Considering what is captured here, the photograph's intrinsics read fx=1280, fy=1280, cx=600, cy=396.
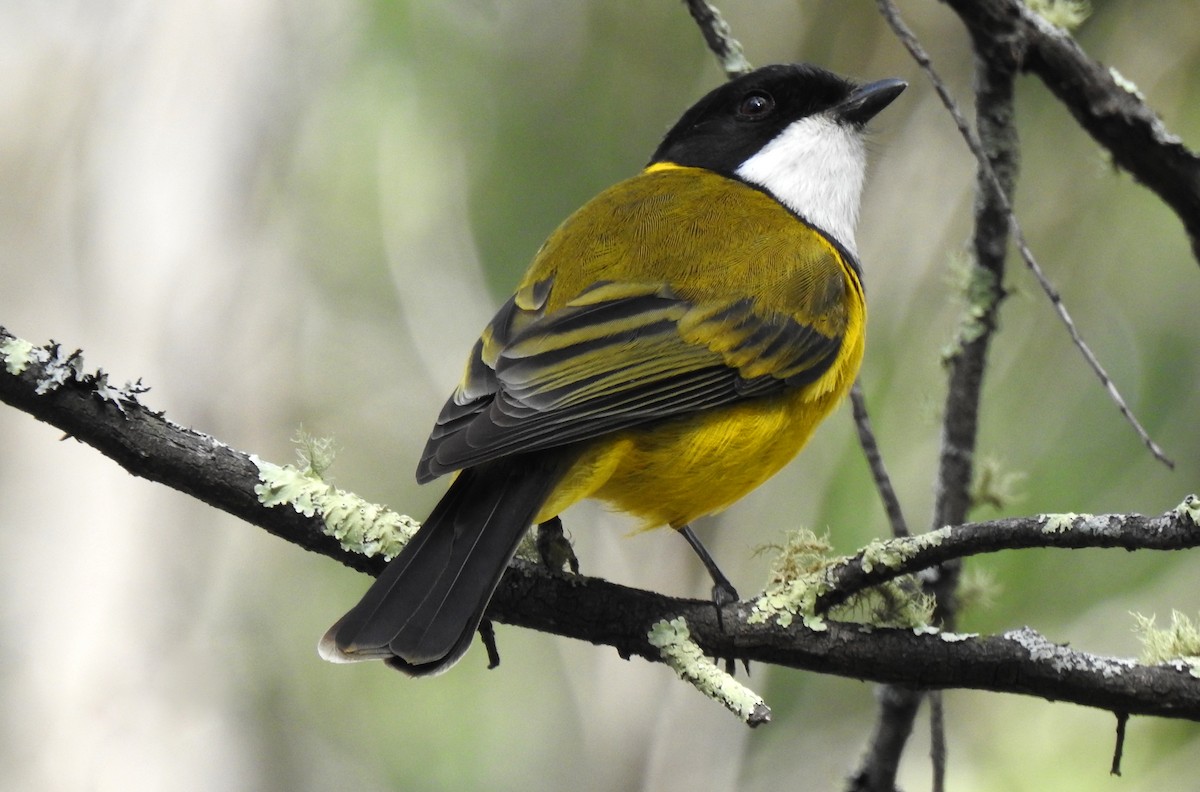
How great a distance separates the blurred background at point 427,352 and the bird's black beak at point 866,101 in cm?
43

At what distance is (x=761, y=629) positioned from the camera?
2604 millimetres

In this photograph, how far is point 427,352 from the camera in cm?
683

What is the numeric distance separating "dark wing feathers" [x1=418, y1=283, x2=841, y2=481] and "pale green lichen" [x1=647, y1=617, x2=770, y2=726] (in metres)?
0.49

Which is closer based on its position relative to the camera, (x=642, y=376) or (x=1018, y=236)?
(x=1018, y=236)

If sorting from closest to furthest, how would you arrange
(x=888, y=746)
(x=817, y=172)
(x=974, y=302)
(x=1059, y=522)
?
(x=1059, y=522) → (x=888, y=746) → (x=974, y=302) → (x=817, y=172)

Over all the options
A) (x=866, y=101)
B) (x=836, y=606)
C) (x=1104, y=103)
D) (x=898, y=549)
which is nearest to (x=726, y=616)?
(x=836, y=606)

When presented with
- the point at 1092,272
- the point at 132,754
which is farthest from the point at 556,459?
the point at 1092,272

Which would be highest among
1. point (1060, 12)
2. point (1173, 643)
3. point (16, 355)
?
point (1060, 12)

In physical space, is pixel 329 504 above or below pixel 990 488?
above

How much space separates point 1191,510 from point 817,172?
7.70 ft

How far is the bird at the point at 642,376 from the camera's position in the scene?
266cm

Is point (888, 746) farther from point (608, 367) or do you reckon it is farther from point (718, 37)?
point (718, 37)

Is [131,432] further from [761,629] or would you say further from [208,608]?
[208,608]

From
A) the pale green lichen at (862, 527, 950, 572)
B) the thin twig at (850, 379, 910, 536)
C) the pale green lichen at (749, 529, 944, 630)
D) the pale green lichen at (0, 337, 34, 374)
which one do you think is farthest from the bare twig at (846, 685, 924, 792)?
the pale green lichen at (0, 337, 34, 374)
